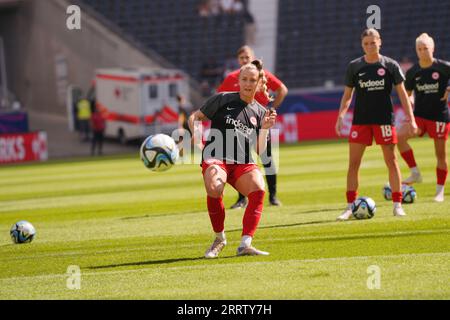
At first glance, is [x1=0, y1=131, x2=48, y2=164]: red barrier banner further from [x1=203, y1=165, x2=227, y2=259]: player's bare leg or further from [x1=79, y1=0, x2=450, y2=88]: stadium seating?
[x1=203, y1=165, x2=227, y2=259]: player's bare leg

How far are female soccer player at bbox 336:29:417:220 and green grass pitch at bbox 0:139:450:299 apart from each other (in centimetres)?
78

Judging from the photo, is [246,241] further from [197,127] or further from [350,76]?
[350,76]

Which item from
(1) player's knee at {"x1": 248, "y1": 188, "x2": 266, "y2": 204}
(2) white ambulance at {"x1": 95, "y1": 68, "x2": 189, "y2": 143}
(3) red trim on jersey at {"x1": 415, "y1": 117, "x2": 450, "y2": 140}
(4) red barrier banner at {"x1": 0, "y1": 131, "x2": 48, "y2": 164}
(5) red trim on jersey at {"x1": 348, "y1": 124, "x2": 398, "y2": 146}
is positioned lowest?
(4) red barrier banner at {"x1": 0, "y1": 131, "x2": 48, "y2": 164}

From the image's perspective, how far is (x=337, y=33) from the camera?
39.8 m

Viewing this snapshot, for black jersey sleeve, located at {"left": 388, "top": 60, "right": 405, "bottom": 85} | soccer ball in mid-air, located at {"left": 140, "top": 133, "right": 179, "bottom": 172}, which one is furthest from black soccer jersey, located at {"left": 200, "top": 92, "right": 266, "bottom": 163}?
black jersey sleeve, located at {"left": 388, "top": 60, "right": 405, "bottom": 85}

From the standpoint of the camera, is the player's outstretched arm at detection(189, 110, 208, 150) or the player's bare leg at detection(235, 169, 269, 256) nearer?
the player's bare leg at detection(235, 169, 269, 256)

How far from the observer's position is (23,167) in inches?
1133

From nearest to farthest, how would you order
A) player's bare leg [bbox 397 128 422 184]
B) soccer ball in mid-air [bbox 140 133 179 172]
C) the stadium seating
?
soccer ball in mid-air [bbox 140 133 179 172] < player's bare leg [bbox 397 128 422 184] < the stadium seating

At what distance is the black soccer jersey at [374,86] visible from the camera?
1127 cm

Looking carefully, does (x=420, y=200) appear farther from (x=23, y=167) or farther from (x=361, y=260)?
(x=23, y=167)

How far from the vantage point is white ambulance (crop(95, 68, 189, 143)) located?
115ft

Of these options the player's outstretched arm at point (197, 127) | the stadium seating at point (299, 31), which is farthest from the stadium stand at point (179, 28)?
the player's outstretched arm at point (197, 127)

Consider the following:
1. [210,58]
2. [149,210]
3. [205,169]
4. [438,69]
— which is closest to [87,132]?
[210,58]
